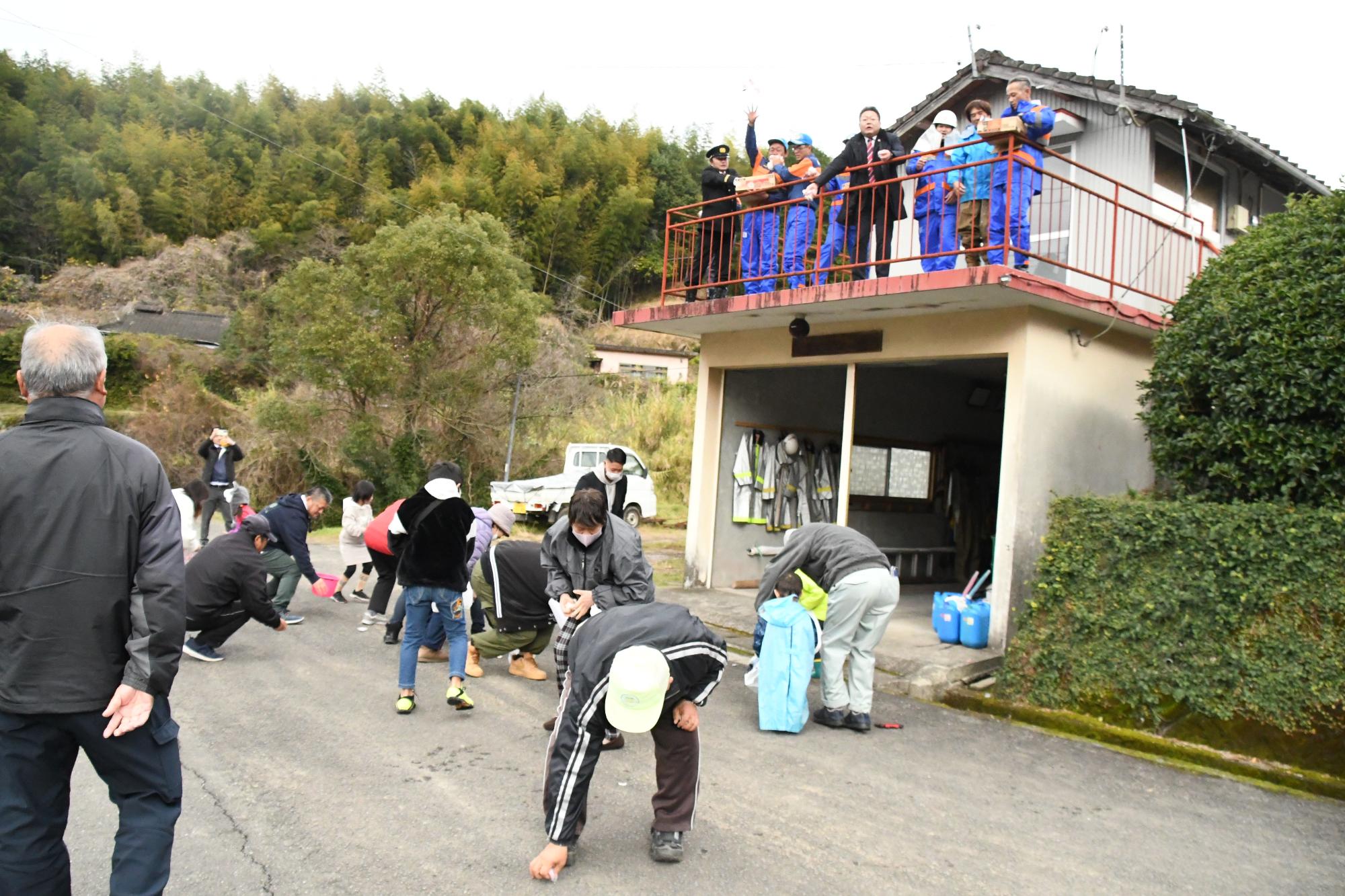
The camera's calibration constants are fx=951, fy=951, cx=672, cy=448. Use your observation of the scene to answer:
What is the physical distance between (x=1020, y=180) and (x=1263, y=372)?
252 centimetres

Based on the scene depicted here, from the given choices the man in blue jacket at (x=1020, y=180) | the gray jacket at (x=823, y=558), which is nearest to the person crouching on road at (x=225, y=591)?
the gray jacket at (x=823, y=558)

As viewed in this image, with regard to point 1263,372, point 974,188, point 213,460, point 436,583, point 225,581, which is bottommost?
point 225,581

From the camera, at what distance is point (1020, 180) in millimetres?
7926

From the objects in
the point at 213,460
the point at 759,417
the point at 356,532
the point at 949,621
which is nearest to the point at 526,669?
the point at 356,532

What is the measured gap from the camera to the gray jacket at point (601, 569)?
5539 mm

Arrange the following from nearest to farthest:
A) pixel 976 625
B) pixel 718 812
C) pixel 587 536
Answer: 1. pixel 718 812
2. pixel 587 536
3. pixel 976 625

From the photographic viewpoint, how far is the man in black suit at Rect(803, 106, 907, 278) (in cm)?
888

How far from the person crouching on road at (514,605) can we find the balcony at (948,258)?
366 cm

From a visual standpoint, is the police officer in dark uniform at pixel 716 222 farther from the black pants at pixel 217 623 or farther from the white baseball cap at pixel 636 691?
the white baseball cap at pixel 636 691

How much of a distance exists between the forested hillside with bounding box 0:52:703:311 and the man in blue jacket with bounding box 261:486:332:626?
32.6 m

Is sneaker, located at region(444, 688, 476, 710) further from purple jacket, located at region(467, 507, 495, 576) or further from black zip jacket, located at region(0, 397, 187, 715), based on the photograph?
black zip jacket, located at region(0, 397, 187, 715)

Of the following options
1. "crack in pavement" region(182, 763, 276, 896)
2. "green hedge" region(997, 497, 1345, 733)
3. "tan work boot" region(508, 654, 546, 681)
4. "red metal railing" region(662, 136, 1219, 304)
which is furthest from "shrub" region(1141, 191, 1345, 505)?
"crack in pavement" region(182, 763, 276, 896)

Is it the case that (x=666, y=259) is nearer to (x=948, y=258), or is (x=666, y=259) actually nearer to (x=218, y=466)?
(x=948, y=258)

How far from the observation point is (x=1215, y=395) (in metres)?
6.82
